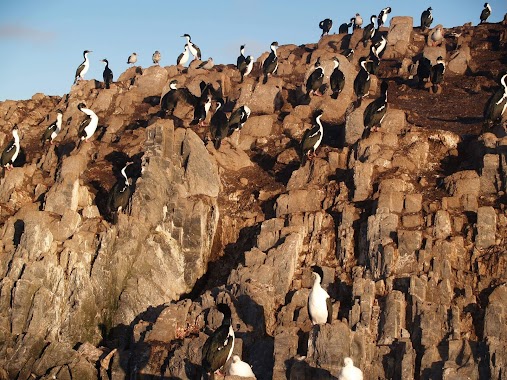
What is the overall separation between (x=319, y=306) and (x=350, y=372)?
3.31 m

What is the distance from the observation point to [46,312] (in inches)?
1367

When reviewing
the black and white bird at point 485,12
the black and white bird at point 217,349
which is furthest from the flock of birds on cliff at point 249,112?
the black and white bird at point 485,12

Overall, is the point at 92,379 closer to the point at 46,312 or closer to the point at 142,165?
the point at 46,312

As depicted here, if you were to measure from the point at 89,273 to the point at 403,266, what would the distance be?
33.1 ft

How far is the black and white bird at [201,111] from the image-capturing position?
4457cm

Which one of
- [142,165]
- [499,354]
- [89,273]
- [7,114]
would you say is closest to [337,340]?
[499,354]

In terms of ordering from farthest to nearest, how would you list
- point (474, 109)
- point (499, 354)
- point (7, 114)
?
1. point (7, 114)
2. point (474, 109)
3. point (499, 354)

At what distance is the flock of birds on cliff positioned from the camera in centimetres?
2867

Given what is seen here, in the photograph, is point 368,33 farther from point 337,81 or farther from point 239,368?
point 239,368

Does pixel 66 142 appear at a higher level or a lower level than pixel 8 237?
higher

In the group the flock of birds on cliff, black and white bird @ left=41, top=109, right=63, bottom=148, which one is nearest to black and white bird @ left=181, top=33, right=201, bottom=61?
the flock of birds on cliff

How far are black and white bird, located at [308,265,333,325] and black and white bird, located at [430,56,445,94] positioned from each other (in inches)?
806

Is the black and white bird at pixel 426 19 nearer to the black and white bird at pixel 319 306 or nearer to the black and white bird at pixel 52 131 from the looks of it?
the black and white bird at pixel 52 131

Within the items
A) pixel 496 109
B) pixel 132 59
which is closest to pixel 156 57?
pixel 132 59
